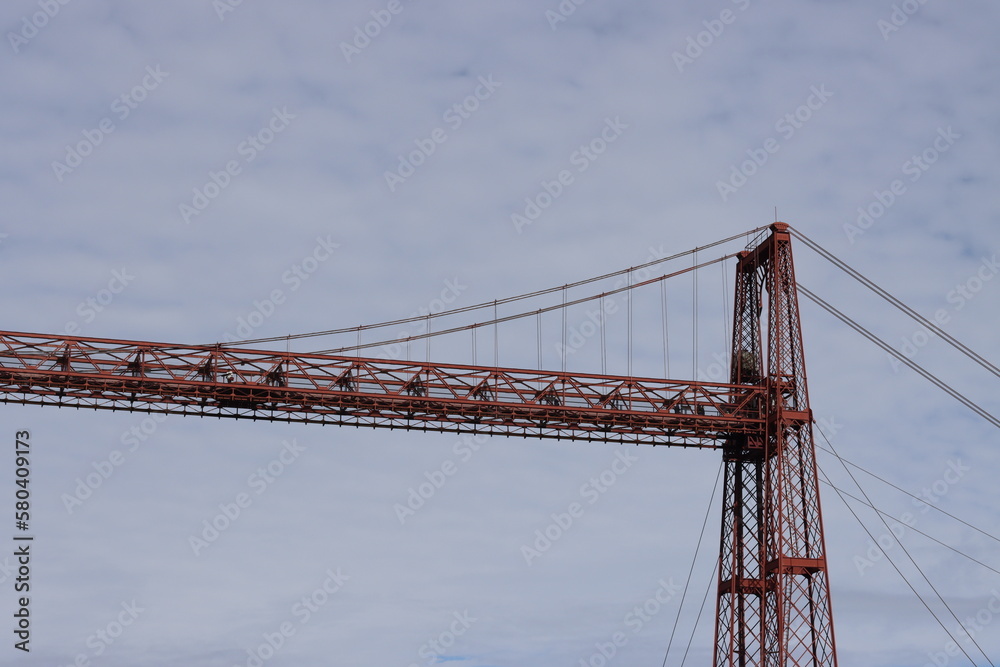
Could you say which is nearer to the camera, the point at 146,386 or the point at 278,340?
the point at 146,386

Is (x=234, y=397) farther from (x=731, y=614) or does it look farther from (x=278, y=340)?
(x=731, y=614)

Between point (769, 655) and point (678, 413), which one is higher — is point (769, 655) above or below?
below

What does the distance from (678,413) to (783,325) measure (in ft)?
18.0

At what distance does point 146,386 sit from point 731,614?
76.8ft

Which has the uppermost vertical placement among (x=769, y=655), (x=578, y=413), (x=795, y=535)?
(x=578, y=413)

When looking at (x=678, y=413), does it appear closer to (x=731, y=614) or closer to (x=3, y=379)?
(x=731, y=614)

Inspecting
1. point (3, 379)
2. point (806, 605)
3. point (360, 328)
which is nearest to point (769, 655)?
point (806, 605)

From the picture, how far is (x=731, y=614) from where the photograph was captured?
50469 mm

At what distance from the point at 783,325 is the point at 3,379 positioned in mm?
29352

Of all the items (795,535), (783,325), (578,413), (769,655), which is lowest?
(769,655)

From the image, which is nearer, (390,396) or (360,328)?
(390,396)

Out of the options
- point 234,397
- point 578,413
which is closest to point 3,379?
point 234,397

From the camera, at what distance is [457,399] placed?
5050cm

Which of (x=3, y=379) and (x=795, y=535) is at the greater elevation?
(x=3, y=379)
